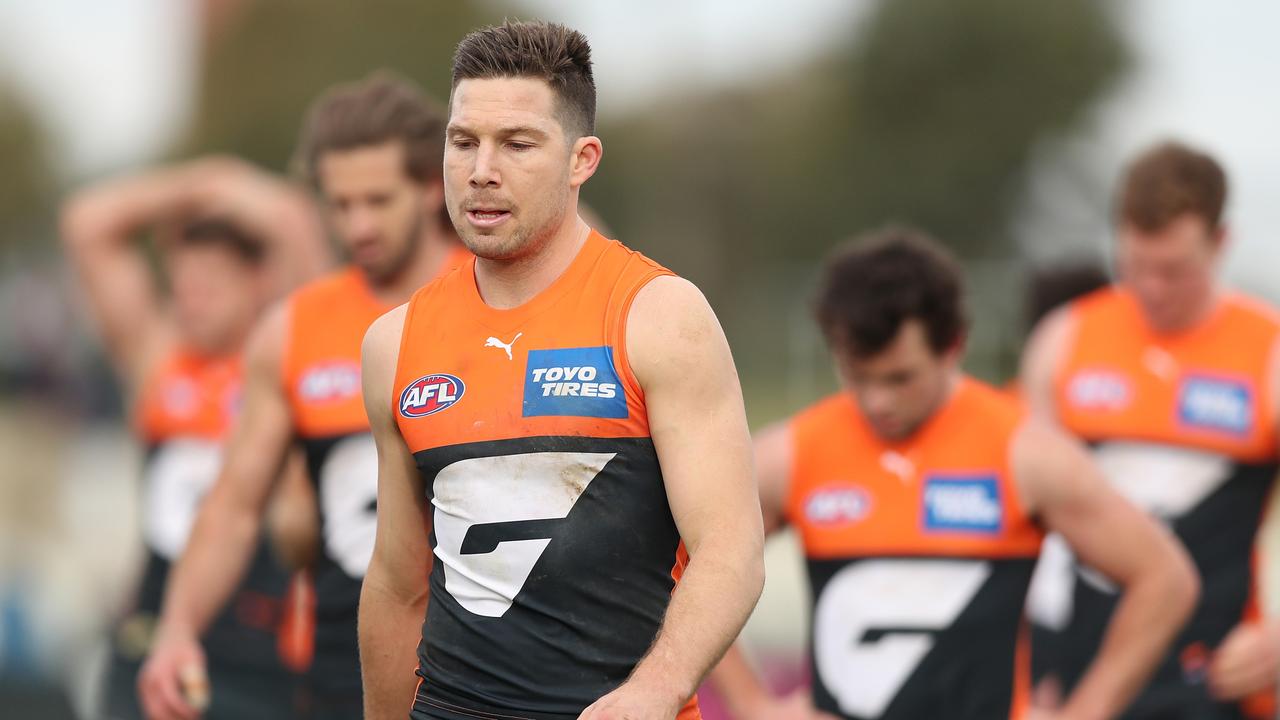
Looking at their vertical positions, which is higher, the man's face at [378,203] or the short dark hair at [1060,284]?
the man's face at [378,203]

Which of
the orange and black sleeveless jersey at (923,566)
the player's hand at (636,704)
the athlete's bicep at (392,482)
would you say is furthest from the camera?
the orange and black sleeveless jersey at (923,566)

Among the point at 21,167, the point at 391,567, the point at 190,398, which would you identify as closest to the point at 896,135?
the point at 21,167

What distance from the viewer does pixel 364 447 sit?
560 centimetres

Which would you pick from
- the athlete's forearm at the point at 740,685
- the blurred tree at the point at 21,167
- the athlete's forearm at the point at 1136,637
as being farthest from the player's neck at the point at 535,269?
the blurred tree at the point at 21,167

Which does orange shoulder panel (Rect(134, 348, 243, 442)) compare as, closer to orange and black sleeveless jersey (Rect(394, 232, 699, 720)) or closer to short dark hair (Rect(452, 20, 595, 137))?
orange and black sleeveless jersey (Rect(394, 232, 699, 720))

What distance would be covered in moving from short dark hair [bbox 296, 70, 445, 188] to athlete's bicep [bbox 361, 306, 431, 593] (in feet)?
5.76

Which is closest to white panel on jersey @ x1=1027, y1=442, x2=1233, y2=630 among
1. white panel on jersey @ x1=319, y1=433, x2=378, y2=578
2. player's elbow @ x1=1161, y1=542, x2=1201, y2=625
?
player's elbow @ x1=1161, y1=542, x2=1201, y2=625

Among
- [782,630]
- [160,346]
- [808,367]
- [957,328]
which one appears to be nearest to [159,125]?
[808,367]

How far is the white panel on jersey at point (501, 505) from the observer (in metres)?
3.61

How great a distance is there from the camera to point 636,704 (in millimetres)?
3305

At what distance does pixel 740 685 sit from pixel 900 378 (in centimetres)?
116

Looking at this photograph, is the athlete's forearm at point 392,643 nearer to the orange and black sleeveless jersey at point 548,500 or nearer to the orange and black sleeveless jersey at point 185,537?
the orange and black sleeveless jersey at point 548,500

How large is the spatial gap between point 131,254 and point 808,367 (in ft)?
77.6

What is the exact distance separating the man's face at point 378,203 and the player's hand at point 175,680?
4.45 ft
